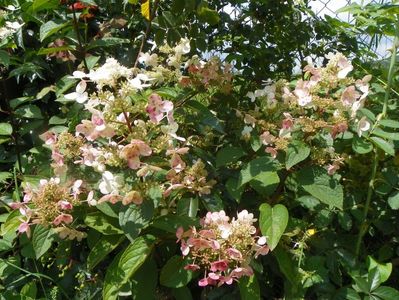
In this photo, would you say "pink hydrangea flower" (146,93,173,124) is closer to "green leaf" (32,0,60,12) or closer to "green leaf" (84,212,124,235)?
"green leaf" (84,212,124,235)

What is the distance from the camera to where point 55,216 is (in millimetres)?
1193

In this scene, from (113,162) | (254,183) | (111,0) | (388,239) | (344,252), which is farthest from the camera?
(111,0)

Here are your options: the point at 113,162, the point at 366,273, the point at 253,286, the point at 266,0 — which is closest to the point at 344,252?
the point at 366,273

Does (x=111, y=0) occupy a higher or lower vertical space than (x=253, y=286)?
higher

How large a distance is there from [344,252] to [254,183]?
320mm

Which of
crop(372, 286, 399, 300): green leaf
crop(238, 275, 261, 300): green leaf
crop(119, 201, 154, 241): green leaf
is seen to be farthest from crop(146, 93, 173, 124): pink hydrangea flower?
crop(372, 286, 399, 300): green leaf

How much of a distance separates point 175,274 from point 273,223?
244 mm

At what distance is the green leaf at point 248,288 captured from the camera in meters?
1.23

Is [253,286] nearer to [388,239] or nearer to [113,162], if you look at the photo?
[113,162]

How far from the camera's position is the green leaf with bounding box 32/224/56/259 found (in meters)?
1.27

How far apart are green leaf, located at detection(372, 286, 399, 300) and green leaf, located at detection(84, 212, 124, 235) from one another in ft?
1.97

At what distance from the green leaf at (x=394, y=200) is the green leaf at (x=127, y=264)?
59 cm

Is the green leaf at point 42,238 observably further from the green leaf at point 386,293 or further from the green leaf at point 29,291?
the green leaf at point 386,293

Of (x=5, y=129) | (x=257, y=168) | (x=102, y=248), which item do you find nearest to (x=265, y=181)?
(x=257, y=168)
